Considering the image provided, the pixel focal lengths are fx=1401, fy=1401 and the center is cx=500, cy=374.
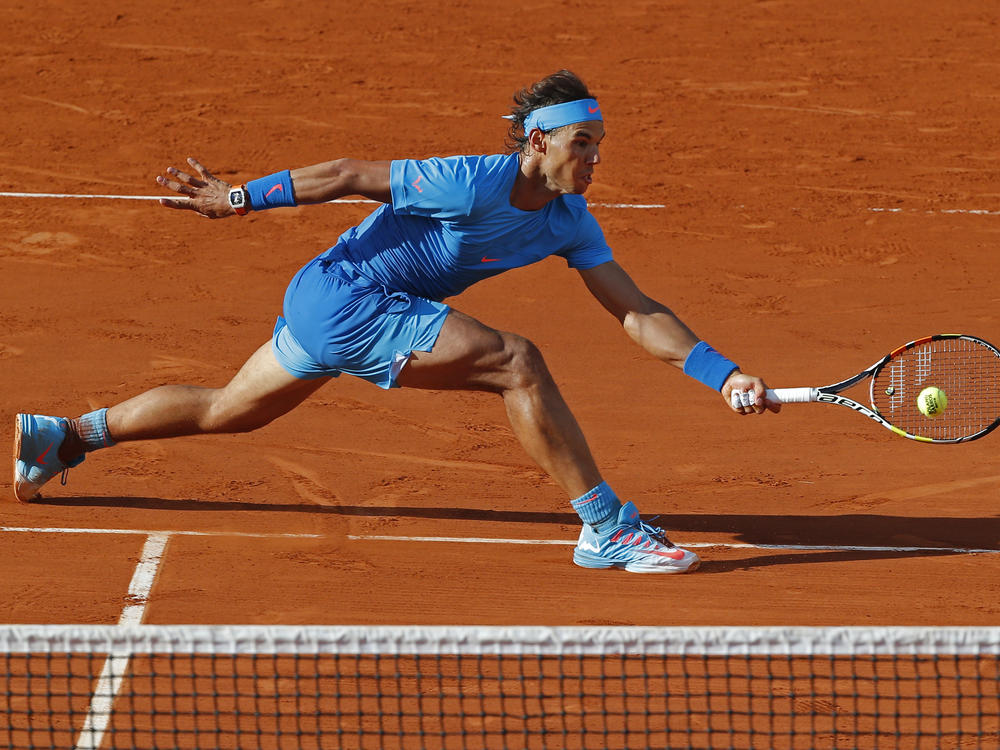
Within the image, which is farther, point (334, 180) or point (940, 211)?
point (940, 211)

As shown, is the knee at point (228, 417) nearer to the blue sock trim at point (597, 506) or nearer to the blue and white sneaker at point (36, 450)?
the blue and white sneaker at point (36, 450)

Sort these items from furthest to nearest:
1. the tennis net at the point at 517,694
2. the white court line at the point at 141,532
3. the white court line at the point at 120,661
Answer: the white court line at the point at 141,532, the white court line at the point at 120,661, the tennis net at the point at 517,694

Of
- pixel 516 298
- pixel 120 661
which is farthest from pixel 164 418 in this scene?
pixel 516 298

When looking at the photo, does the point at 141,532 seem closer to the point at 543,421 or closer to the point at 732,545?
the point at 543,421

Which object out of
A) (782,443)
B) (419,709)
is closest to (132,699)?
(419,709)

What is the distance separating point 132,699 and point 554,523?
92.7 inches

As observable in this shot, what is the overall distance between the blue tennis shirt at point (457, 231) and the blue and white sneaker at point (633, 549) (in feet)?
3.50

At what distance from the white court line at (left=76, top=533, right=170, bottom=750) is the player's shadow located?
519 millimetres

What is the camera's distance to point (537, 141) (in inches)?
211

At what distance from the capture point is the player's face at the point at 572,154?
5.27m

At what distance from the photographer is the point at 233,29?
14.3 m

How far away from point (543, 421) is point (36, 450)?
2.21 metres

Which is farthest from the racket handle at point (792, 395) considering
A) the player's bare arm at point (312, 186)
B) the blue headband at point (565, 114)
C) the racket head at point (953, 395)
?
the player's bare arm at point (312, 186)

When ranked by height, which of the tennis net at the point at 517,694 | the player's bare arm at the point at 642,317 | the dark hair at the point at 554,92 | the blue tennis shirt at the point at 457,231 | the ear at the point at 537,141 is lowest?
the tennis net at the point at 517,694
